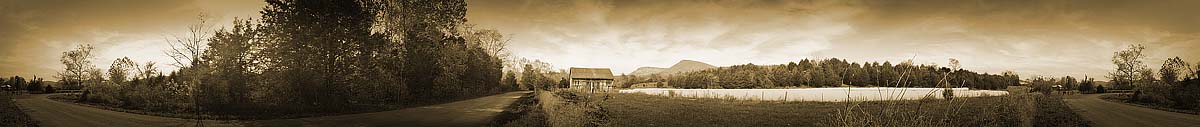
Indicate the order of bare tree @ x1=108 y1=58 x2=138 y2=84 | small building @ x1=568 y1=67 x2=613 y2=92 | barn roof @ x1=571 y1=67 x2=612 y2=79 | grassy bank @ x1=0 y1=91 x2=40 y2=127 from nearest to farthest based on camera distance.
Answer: grassy bank @ x1=0 y1=91 x2=40 y2=127 → bare tree @ x1=108 y1=58 x2=138 y2=84 → small building @ x1=568 y1=67 x2=613 y2=92 → barn roof @ x1=571 y1=67 x2=612 y2=79

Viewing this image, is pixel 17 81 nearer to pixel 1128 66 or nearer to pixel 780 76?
pixel 1128 66

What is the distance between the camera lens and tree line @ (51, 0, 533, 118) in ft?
38.8

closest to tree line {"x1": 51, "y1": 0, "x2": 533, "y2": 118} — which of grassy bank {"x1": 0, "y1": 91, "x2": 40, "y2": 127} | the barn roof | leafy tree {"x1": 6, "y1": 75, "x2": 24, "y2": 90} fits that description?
leafy tree {"x1": 6, "y1": 75, "x2": 24, "y2": 90}

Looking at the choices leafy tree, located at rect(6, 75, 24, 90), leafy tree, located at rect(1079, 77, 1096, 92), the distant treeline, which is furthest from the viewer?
the distant treeline

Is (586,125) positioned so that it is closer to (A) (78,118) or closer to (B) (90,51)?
(A) (78,118)

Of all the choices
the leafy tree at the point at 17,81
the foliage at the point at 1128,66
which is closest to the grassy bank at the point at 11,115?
the leafy tree at the point at 17,81

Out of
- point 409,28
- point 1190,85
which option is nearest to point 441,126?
point 409,28

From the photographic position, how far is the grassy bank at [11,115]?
8.33m

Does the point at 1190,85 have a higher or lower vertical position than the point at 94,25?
lower

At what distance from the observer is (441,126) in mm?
11078

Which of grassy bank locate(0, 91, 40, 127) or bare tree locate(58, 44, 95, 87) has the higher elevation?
bare tree locate(58, 44, 95, 87)

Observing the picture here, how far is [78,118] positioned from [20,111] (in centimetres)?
72

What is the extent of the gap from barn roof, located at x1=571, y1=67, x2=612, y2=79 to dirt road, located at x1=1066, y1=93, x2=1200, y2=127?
38.7m

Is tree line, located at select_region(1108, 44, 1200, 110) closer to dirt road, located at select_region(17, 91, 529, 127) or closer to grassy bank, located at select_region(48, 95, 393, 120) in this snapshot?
dirt road, located at select_region(17, 91, 529, 127)
